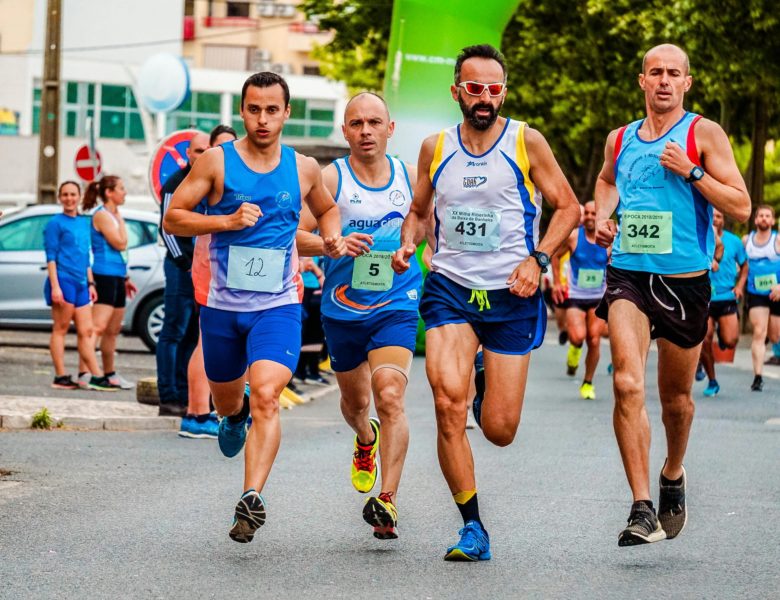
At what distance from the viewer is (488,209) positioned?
721 cm

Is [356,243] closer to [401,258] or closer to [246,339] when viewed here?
[401,258]

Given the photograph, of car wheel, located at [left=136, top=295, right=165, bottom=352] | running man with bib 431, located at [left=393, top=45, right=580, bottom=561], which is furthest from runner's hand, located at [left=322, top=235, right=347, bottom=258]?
car wheel, located at [left=136, top=295, right=165, bottom=352]

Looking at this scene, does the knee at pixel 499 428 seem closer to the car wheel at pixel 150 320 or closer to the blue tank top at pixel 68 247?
the blue tank top at pixel 68 247

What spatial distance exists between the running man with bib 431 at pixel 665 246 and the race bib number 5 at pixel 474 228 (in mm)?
508

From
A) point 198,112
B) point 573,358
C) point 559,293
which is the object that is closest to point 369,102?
point 559,293

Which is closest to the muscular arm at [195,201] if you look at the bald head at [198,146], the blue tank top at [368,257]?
the blue tank top at [368,257]

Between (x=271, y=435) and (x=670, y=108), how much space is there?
2.23m

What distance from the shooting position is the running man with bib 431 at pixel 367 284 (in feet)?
26.6

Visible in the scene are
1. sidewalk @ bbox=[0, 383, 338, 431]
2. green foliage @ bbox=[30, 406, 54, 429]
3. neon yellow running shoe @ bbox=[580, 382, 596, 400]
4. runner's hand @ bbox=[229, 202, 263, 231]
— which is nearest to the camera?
runner's hand @ bbox=[229, 202, 263, 231]

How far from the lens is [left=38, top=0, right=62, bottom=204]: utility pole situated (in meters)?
24.4

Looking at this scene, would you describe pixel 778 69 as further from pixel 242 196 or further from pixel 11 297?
pixel 242 196

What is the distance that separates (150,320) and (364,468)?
12.7 meters

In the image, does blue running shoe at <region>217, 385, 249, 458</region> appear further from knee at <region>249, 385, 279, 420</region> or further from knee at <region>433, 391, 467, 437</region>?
knee at <region>433, 391, 467, 437</region>

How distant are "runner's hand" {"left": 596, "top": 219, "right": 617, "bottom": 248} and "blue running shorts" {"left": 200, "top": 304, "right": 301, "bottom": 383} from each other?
1.37 metres
